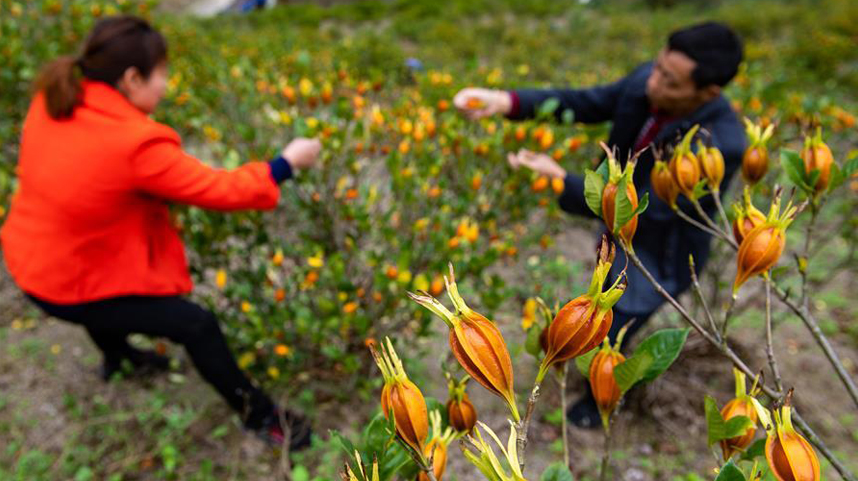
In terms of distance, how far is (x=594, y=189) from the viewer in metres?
0.70

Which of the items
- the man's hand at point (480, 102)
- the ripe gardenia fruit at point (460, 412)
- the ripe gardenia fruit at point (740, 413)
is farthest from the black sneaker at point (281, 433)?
the ripe gardenia fruit at point (740, 413)

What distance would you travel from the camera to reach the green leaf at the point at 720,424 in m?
0.64

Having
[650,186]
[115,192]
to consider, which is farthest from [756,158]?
[115,192]

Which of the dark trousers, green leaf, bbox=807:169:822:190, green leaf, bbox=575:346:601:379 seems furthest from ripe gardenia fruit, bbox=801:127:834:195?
the dark trousers

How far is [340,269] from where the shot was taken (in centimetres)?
183

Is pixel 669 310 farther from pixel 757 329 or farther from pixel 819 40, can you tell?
pixel 819 40

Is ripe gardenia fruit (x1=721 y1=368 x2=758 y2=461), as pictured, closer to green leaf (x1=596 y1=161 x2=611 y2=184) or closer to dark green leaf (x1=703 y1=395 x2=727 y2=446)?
dark green leaf (x1=703 y1=395 x2=727 y2=446)

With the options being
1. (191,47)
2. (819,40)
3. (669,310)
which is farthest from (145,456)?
(819,40)

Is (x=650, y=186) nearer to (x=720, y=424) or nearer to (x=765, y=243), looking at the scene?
(x=765, y=243)

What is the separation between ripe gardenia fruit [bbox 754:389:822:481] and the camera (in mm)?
558

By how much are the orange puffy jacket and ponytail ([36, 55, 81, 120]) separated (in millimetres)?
25

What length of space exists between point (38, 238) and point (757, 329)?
3.72 meters

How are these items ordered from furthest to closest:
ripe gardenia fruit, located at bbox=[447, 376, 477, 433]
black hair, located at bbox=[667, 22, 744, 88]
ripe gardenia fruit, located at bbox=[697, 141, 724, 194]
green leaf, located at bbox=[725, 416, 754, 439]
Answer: black hair, located at bbox=[667, 22, 744, 88], ripe gardenia fruit, located at bbox=[697, 141, 724, 194], ripe gardenia fruit, located at bbox=[447, 376, 477, 433], green leaf, located at bbox=[725, 416, 754, 439]

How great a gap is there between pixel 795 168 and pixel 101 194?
A: 183 cm
